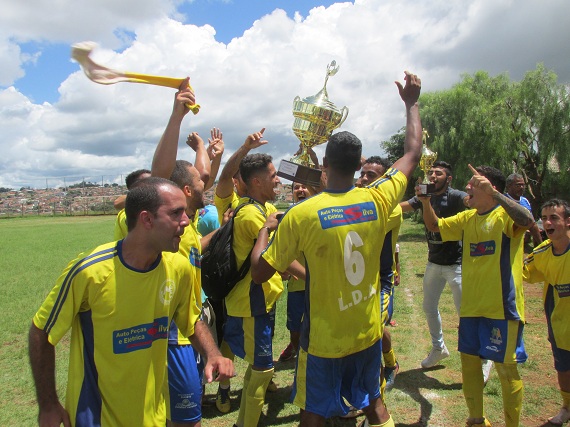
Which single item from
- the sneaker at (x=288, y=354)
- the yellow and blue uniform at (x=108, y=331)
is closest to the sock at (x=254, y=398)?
the yellow and blue uniform at (x=108, y=331)

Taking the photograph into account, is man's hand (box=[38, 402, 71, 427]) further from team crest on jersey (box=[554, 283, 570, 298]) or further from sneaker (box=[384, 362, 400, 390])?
team crest on jersey (box=[554, 283, 570, 298])

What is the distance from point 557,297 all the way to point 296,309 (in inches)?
105

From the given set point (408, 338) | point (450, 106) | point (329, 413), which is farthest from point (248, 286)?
point (450, 106)

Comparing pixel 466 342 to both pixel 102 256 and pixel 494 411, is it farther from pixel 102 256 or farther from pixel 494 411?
pixel 102 256

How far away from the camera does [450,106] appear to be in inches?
902

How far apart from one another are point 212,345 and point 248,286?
121cm

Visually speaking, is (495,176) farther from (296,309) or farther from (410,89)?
(296,309)

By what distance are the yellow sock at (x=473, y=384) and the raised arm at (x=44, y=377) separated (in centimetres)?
307

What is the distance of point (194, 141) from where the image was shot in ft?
14.6

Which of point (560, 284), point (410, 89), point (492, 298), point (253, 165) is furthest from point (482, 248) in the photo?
point (253, 165)

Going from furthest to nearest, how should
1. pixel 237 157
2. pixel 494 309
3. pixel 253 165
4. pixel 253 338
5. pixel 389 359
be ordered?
1. pixel 389 359
2. pixel 237 157
3. pixel 253 165
4. pixel 253 338
5. pixel 494 309

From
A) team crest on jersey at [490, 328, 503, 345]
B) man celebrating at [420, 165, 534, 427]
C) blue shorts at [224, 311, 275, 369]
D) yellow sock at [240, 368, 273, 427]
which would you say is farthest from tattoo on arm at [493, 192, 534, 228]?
yellow sock at [240, 368, 273, 427]

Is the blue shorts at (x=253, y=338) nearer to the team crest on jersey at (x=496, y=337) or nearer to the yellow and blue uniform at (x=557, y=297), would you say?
the team crest on jersey at (x=496, y=337)

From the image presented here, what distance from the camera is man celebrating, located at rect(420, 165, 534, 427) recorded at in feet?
11.8
